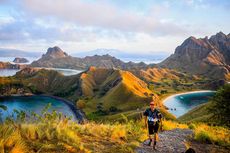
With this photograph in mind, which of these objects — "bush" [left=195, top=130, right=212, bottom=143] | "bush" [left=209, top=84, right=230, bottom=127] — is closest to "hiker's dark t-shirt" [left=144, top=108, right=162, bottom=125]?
"bush" [left=195, top=130, right=212, bottom=143]

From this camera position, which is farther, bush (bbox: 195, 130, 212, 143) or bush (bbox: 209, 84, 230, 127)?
bush (bbox: 209, 84, 230, 127)

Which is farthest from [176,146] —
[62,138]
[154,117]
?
[62,138]

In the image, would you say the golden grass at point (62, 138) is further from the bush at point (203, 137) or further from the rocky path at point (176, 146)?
the bush at point (203, 137)

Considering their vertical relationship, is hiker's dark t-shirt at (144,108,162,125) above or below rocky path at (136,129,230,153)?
above

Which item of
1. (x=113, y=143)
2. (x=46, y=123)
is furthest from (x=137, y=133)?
(x=46, y=123)

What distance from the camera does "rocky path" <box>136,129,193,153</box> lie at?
476 inches

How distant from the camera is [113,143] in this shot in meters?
12.1

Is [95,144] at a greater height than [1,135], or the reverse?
[1,135]

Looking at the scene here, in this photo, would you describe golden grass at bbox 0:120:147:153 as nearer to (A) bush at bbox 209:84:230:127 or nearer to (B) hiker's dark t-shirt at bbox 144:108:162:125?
(B) hiker's dark t-shirt at bbox 144:108:162:125

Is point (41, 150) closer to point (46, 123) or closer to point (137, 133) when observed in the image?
point (46, 123)

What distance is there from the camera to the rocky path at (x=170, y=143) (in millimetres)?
12102

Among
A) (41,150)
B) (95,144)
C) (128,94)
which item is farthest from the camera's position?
(128,94)

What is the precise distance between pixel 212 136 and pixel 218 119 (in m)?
9.26

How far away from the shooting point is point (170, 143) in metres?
13.4
